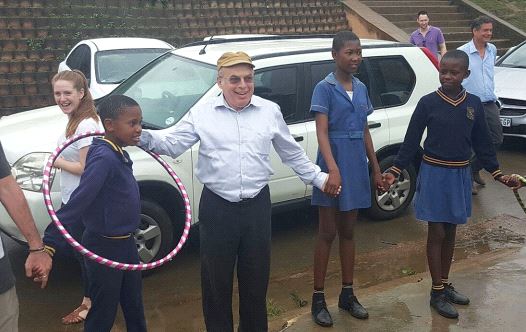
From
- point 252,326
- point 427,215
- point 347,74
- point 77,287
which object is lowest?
point 77,287

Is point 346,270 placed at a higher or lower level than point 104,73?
lower

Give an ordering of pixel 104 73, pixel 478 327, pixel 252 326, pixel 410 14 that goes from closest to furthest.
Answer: pixel 252 326, pixel 478 327, pixel 104 73, pixel 410 14

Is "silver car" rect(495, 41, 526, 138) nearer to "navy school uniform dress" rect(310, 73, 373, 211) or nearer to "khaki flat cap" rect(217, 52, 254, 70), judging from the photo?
"navy school uniform dress" rect(310, 73, 373, 211)

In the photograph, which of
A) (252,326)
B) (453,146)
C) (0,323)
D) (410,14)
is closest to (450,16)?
(410,14)

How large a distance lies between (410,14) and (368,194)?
14082mm

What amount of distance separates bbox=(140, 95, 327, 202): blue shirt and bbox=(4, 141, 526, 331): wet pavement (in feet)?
4.03

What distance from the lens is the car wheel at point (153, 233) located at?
4.96 m

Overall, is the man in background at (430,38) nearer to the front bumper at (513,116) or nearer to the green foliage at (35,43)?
the front bumper at (513,116)

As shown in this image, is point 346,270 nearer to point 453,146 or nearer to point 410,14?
point 453,146

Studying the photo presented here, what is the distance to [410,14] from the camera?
17.1 meters

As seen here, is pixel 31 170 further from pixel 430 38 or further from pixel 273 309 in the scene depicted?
pixel 430 38

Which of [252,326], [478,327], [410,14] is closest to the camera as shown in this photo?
[252,326]

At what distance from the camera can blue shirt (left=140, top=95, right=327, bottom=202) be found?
332 centimetres

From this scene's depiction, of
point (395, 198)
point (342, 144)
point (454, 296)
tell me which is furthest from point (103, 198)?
point (395, 198)
